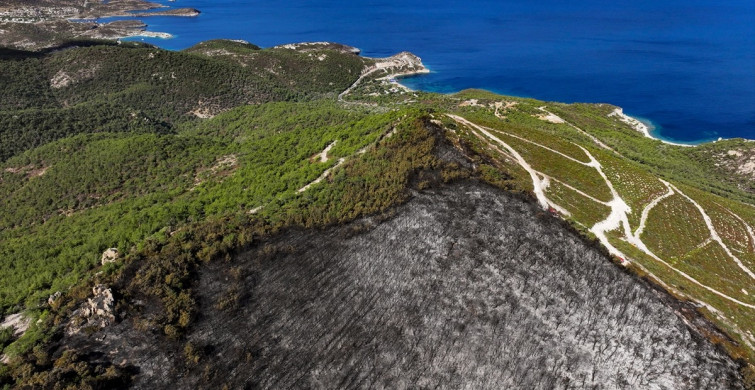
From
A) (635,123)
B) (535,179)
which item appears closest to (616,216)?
(535,179)

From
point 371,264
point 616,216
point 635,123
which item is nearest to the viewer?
point 371,264

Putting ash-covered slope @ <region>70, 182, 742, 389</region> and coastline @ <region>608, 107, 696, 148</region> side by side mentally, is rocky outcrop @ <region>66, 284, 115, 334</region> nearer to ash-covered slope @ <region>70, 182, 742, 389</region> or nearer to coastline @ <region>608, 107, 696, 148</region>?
ash-covered slope @ <region>70, 182, 742, 389</region>

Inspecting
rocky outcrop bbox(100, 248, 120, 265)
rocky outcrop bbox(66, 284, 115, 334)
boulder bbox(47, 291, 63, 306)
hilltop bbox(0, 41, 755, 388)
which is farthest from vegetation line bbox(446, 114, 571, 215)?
boulder bbox(47, 291, 63, 306)

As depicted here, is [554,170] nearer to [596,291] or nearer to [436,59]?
[596,291]

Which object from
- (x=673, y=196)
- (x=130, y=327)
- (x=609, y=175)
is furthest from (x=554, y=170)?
(x=130, y=327)

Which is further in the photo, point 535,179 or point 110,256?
A: point 535,179

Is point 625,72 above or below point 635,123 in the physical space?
above

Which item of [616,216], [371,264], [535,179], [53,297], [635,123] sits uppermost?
[535,179]

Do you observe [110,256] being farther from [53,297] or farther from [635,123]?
[635,123]
